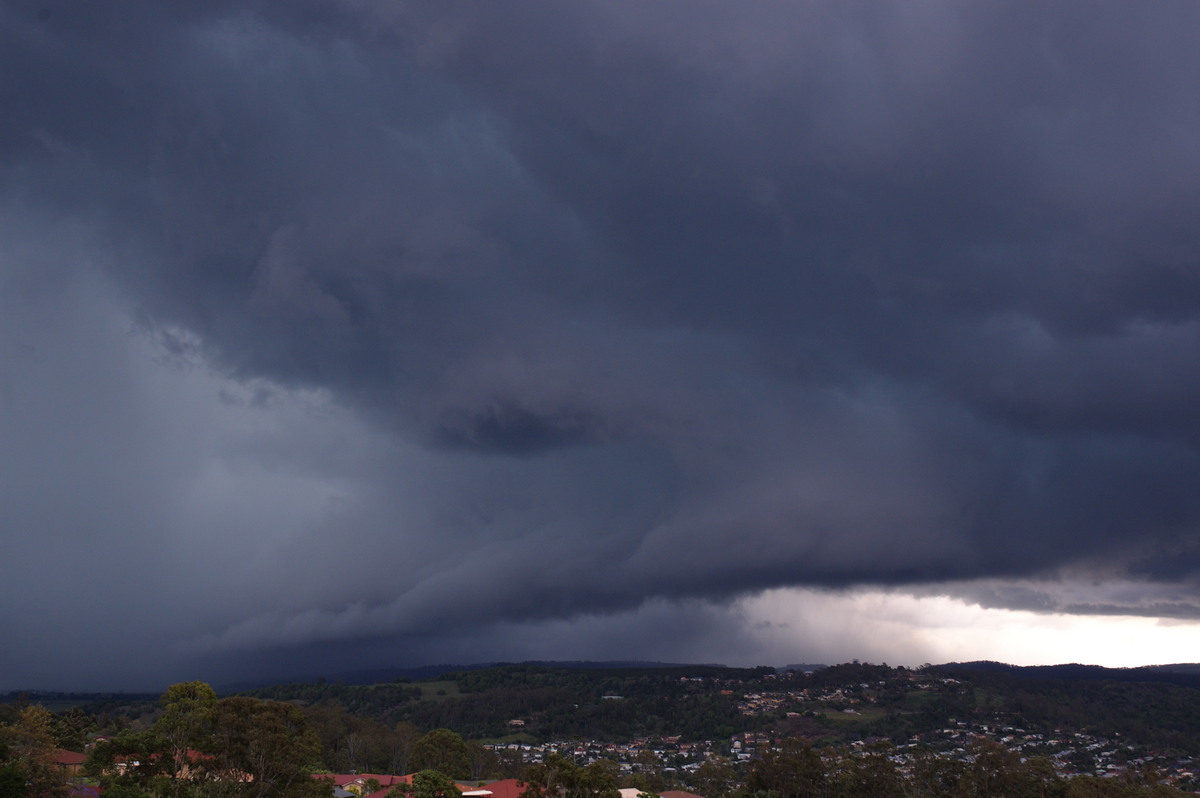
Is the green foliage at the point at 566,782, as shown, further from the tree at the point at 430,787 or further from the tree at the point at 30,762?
the tree at the point at 30,762

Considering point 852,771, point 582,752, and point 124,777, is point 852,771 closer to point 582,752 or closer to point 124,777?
point 124,777

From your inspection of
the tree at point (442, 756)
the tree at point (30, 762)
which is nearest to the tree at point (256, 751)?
the tree at point (30, 762)

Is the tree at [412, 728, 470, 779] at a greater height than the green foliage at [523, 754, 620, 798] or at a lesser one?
lesser

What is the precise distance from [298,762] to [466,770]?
40453 millimetres

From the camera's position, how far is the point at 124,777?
56.6 metres

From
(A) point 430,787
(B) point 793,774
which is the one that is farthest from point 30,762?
(B) point 793,774

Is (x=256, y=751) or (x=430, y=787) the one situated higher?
(x=256, y=751)

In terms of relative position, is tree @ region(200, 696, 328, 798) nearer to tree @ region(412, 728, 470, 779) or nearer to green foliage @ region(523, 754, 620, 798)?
green foliage @ region(523, 754, 620, 798)

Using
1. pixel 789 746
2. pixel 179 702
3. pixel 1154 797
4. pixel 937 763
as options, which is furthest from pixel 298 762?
pixel 1154 797

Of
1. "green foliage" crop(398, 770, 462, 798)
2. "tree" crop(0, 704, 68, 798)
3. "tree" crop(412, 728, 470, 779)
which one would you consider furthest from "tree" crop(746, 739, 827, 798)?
"tree" crop(0, 704, 68, 798)

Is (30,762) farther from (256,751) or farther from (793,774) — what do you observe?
(793,774)

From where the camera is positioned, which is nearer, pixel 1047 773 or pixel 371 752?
pixel 1047 773

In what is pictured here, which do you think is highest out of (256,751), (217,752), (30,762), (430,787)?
(30,762)

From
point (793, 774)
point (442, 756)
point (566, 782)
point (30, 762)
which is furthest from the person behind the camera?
point (442, 756)
